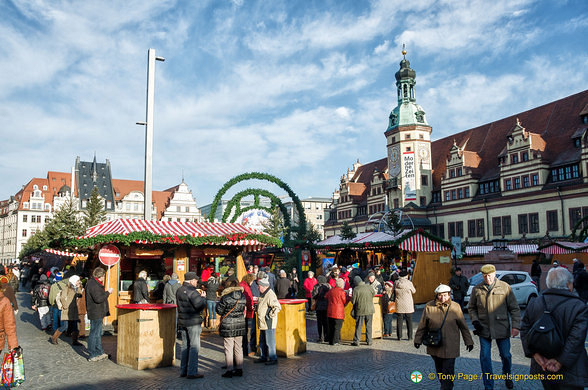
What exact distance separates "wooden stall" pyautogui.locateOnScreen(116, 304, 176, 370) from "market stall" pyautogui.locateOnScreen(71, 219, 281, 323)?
4.85m

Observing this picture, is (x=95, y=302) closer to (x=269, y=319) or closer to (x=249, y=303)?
(x=249, y=303)

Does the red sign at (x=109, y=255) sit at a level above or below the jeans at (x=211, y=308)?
above

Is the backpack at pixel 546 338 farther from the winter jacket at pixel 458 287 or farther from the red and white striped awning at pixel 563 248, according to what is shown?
the red and white striped awning at pixel 563 248

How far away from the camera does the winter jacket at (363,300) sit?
11.5 meters

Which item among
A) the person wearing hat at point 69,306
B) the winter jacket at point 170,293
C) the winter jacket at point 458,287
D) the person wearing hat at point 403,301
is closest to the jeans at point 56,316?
the person wearing hat at point 69,306

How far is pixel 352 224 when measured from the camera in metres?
69.9

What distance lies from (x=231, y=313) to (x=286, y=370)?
1.53 m

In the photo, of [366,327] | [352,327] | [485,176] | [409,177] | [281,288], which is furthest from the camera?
[409,177]

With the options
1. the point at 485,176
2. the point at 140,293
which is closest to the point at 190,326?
the point at 140,293

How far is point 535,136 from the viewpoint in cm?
4566

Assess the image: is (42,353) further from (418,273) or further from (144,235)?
(418,273)

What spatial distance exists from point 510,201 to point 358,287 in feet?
128

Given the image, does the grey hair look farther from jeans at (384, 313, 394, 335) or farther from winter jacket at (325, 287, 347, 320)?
jeans at (384, 313, 394, 335)

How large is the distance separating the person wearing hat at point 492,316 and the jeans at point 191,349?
4.47 m
